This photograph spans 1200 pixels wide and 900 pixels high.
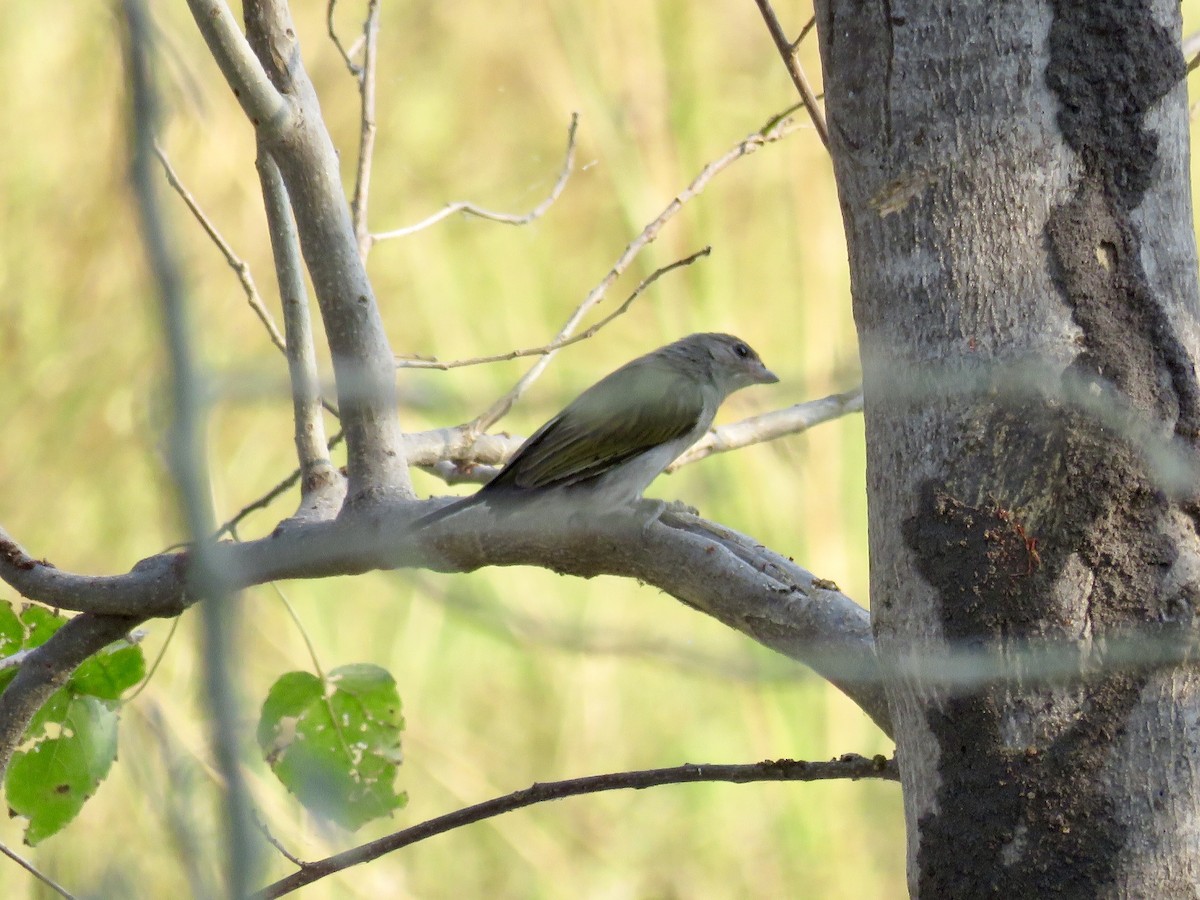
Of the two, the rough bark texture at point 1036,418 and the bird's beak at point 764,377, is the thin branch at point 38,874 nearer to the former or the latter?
the rough bark texture at point 1036,418

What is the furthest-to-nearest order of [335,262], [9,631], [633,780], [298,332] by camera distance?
[9,631], [298,332], [335,262], [633,780]

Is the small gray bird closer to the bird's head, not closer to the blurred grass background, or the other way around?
the bird's head

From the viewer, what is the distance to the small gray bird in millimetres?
2445

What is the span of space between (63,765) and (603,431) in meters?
1.17

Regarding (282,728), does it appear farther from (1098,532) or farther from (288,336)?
(1098,532)

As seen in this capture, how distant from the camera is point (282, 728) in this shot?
2037 millimetres

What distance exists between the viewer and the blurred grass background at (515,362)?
14.2 feet

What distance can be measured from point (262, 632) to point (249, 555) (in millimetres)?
3024

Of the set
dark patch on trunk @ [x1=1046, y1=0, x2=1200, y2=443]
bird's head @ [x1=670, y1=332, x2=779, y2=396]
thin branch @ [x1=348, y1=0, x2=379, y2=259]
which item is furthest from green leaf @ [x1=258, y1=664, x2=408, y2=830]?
bird's head @ [x1=670, y1=332, x2=779, y2=396]

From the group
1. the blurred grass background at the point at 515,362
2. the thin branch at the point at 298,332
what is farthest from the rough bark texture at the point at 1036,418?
the blurred grass background at the point at 515,362

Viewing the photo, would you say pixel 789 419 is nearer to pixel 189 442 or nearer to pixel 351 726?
pixel 351 726

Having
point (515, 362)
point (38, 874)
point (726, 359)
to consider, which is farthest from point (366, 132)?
point (515, 362)

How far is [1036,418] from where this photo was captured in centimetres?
112

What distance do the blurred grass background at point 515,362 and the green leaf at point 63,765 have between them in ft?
6.82
